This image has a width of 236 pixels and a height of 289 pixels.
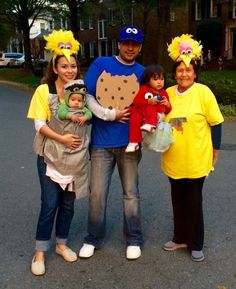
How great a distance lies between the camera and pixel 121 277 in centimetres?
347

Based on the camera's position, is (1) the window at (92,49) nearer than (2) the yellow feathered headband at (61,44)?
No

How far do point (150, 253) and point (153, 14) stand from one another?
125 ft

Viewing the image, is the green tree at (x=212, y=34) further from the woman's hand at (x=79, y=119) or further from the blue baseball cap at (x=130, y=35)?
the woman's hand at (x=79, y=119)

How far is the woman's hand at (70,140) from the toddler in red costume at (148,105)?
42cm

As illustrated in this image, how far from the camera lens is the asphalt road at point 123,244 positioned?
342 cm

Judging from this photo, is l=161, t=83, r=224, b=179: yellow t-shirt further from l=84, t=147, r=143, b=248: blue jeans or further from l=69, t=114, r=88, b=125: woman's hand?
l=69, t=114, r=88, b=125: woman's hand

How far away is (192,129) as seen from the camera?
349 centimetres

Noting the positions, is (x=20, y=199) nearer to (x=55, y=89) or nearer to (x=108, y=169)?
(x=108, y=169)

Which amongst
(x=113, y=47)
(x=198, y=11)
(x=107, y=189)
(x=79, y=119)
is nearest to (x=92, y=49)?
(x=113, y=47)

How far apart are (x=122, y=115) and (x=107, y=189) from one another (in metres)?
0.71

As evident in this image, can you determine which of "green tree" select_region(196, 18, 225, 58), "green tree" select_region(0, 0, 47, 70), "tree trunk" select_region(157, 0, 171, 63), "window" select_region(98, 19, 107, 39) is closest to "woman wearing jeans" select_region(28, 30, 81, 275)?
"tree trunk" select_region(157, 0, 171, 63)

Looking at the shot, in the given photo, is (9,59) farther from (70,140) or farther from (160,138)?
(160,138)

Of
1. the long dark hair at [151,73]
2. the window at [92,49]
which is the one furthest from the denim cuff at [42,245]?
the window at [92,49]

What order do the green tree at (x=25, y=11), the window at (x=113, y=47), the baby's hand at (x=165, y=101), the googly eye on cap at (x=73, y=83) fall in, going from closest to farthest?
the googly eye on cap at (x=73, y=83) < the baby's hand at (x=165, y=101) < the green tree at (x=25, y=11) < the window at (x=113, y=47)
